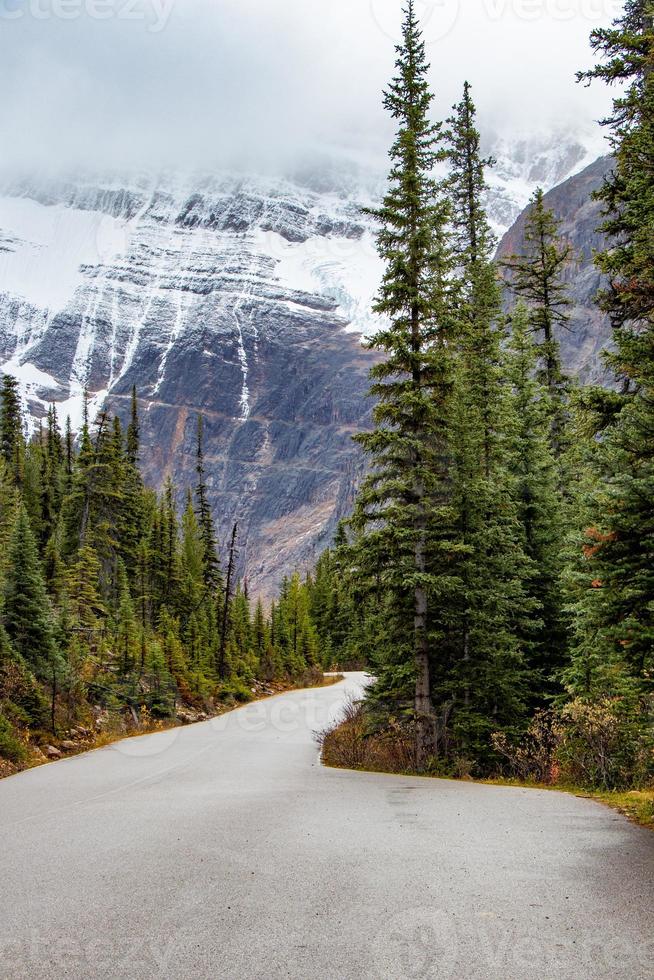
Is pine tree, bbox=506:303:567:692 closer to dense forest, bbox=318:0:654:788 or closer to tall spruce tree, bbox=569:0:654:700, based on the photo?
dense forest, bbox=318:0:654:788

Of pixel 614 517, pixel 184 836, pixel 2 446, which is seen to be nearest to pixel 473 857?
pixel 184 836

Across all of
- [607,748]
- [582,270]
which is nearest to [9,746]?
[607,748]

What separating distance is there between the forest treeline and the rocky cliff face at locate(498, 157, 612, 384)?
49.9m

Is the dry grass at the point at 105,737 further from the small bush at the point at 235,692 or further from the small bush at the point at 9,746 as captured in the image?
the small bush at the point at 235,692

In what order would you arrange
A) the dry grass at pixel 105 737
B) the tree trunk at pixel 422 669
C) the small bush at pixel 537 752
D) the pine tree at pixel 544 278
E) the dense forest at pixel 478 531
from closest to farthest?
the dense forest at pixel 478 531
the small bush at pixel 537 752
the dry grass at pixel 105 737
the tree trunk at pixel 422 669
the pine tree at pixel 544 278

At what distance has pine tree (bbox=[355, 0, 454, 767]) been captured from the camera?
16656 millimetres

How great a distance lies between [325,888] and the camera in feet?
19.4

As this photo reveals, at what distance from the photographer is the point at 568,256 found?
25.9 metres

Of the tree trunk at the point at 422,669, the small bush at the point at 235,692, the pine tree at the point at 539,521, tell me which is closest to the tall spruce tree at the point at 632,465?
the tree trunk at the point at 422,669

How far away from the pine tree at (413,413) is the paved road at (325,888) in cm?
617

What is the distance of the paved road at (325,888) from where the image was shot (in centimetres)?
454

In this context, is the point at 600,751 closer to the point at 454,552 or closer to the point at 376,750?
the point at 454,552

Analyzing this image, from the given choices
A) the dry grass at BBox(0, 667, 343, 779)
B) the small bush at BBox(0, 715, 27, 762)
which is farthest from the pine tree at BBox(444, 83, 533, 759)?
the small bush at BBox(0, 715, 27, 762)

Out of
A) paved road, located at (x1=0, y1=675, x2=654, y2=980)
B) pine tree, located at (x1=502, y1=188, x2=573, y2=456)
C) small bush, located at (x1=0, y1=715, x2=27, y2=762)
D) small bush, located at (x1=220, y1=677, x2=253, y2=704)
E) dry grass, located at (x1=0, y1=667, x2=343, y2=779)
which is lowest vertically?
small bush, located at (x1=220, y1=677, x2=253, y2=704)
